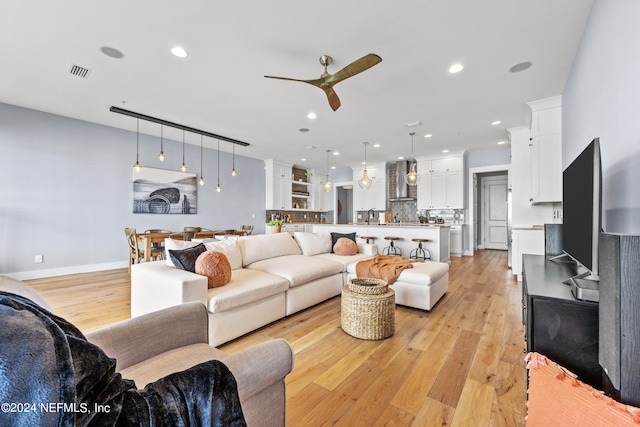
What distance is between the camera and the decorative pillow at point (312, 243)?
13.6ft

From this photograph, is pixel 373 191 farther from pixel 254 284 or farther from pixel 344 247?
pixel 254 284

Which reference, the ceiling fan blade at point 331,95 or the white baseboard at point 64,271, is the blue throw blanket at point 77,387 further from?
Answer: the white baseboard at point 64,271

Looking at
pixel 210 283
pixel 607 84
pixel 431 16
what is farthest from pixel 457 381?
pixel 431 16

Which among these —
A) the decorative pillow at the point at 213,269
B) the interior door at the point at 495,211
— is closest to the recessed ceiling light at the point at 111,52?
the decorative pillow at the point at 213,269

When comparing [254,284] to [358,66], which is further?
[254,284]

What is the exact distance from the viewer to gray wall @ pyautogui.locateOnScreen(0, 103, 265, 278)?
420cm

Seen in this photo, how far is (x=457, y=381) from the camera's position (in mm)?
1803

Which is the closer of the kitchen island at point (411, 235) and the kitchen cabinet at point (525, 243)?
the kitchen cabinet at point (525, 243)

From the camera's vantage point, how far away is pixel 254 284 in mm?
2537

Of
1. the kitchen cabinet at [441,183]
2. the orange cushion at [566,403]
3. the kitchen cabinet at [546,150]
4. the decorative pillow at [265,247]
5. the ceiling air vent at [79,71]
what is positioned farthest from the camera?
the kitchen cabinet at [441,183]

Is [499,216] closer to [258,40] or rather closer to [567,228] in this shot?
[567,228]

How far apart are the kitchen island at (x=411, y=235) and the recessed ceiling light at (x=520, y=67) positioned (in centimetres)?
297

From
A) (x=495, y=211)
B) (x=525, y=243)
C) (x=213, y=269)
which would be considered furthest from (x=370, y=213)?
(x=213, y=269)

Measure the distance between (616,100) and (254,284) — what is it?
2.97 metres
